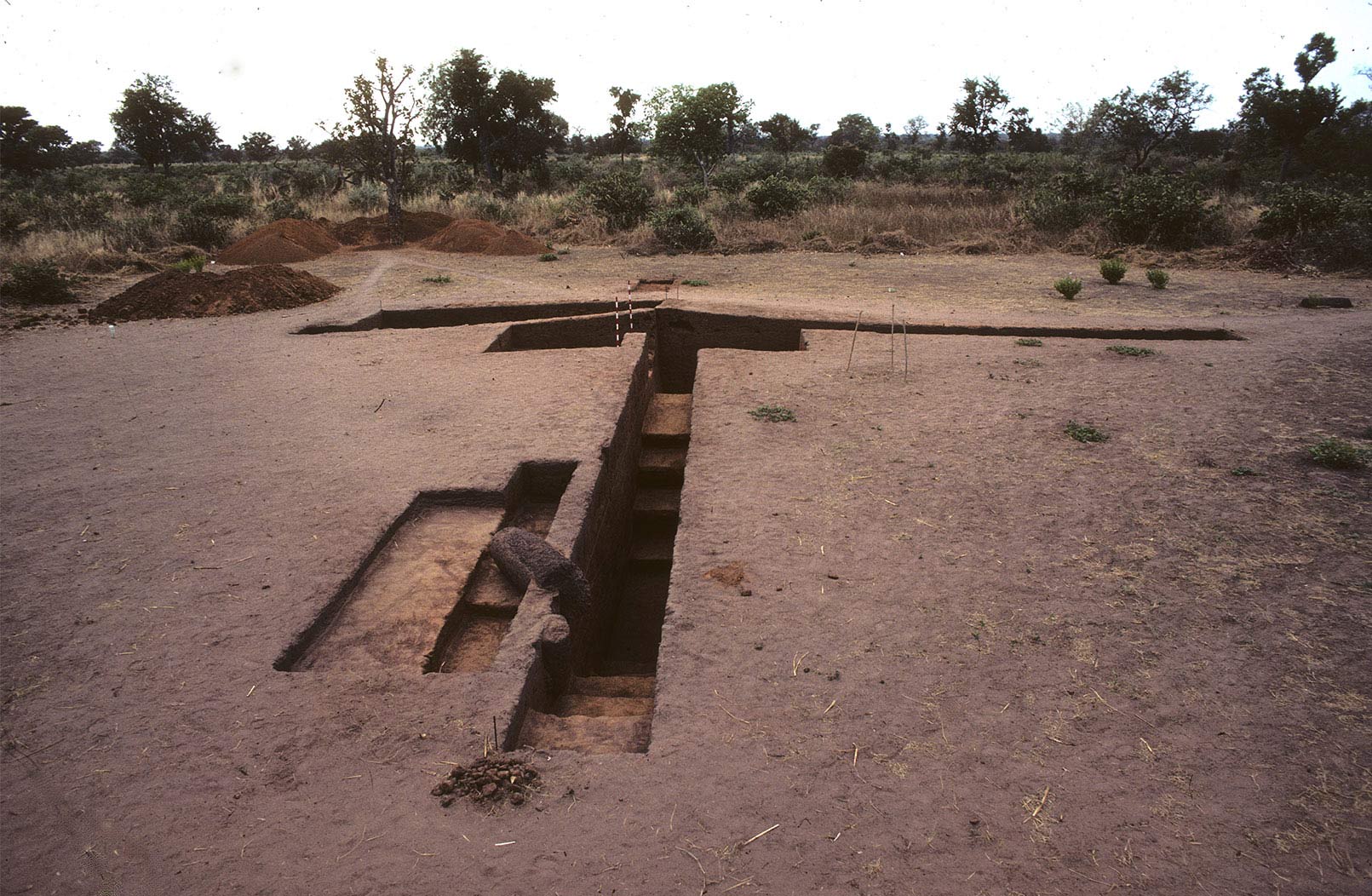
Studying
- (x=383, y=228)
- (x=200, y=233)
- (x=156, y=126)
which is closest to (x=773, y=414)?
(x=200, y=233)

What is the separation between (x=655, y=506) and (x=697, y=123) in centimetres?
2480

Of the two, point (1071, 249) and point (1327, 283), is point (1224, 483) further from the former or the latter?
point (1071, 249)

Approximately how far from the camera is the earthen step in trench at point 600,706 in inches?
130

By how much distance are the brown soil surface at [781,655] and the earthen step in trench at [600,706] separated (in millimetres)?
428

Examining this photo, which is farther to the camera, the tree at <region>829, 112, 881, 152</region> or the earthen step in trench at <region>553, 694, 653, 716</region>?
the tree at <region>829, 112, 881, 152</region>

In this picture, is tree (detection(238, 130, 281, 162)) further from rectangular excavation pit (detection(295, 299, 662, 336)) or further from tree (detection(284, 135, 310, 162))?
rectangular excavation pit (detection(295, 299, 662, 336))

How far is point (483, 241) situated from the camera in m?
16.8

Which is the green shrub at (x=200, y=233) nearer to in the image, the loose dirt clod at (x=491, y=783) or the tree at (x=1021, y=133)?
the loose dirt clod at (x=491, y=783)

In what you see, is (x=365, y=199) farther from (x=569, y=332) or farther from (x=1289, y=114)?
(x=1289, y=114)

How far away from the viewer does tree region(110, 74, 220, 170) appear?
115 feet

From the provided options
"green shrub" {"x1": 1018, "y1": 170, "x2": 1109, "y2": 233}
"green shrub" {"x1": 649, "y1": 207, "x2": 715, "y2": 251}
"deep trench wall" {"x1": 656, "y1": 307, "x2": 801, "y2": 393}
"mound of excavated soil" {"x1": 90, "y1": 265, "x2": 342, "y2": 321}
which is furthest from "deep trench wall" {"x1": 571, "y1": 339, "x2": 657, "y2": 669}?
"green shrub" {"x1": 1018, "y1": 170, "x2": 1109, "y2": 233}

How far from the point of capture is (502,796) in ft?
7.72

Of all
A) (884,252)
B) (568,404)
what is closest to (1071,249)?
(884,252)

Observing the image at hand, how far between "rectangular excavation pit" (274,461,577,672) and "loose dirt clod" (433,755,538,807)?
34.2 inches
